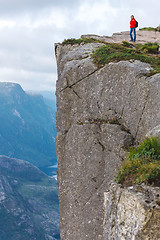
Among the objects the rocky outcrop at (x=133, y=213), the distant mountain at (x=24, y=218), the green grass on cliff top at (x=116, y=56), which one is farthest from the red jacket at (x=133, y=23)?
the distant mountain at (x=24, y=218)

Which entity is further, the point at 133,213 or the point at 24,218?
the point at 24,218

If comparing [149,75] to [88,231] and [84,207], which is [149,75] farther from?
[88,231]

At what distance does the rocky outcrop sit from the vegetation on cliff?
369 mm

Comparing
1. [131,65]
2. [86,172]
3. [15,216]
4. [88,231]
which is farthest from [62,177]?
[15,216]

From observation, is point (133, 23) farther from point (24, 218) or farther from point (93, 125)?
point (24, 218)

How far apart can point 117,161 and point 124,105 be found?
3227mm

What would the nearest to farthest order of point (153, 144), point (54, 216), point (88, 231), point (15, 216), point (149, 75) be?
point (153, 144), point (149, 75), point (88, 231), point (15, 216), point (54, 216)

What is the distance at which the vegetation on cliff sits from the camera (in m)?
7.85

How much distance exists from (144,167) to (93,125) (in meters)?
7.87

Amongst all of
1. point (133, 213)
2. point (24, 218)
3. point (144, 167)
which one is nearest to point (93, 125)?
point (144, 167)

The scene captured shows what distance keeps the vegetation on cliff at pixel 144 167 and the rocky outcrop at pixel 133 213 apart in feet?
1.21

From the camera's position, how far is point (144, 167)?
831cm

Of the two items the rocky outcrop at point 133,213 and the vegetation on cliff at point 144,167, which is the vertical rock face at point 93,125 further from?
the rocky outcrop at point 133,213

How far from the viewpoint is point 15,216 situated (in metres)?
176
